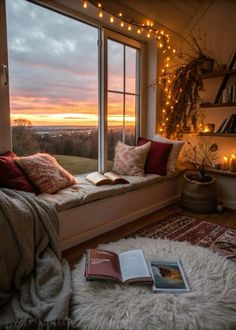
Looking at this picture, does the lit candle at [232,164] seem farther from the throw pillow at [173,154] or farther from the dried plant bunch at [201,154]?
the throw pillow at [173,154]

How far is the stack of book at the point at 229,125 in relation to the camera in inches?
120

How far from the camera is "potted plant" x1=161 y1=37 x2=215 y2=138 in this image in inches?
127

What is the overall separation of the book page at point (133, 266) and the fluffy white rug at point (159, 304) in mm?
51

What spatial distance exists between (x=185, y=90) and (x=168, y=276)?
2.53 meters

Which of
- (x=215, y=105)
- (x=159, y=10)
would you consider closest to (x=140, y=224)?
(x=215, y=105)

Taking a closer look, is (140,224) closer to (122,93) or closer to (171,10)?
(122,93)

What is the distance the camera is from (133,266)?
1422 mm

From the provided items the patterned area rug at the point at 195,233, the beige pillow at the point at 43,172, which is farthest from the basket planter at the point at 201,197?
the beige pillow at the point at 43,172

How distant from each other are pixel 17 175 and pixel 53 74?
1165 mm

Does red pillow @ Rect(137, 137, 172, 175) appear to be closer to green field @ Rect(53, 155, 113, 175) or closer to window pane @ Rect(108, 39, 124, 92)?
green field @ Rect(53, 155, 113, 175)

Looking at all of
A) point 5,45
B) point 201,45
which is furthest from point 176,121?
point 5,45

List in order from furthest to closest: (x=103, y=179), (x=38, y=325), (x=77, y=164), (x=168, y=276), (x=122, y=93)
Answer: (x=122, y=93) → (x=77, y=164) → (x=103, y=179) → (x=168, y=276) → (x=38, y=325)

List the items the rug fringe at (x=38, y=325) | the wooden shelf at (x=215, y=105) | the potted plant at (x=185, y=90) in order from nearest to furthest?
the rug fringe at (x=38, y=325), the wooden shelf at (x=215, y=105), the potted plant at (x=185, y=90)

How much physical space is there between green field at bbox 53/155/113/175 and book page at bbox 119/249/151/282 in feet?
4.85
